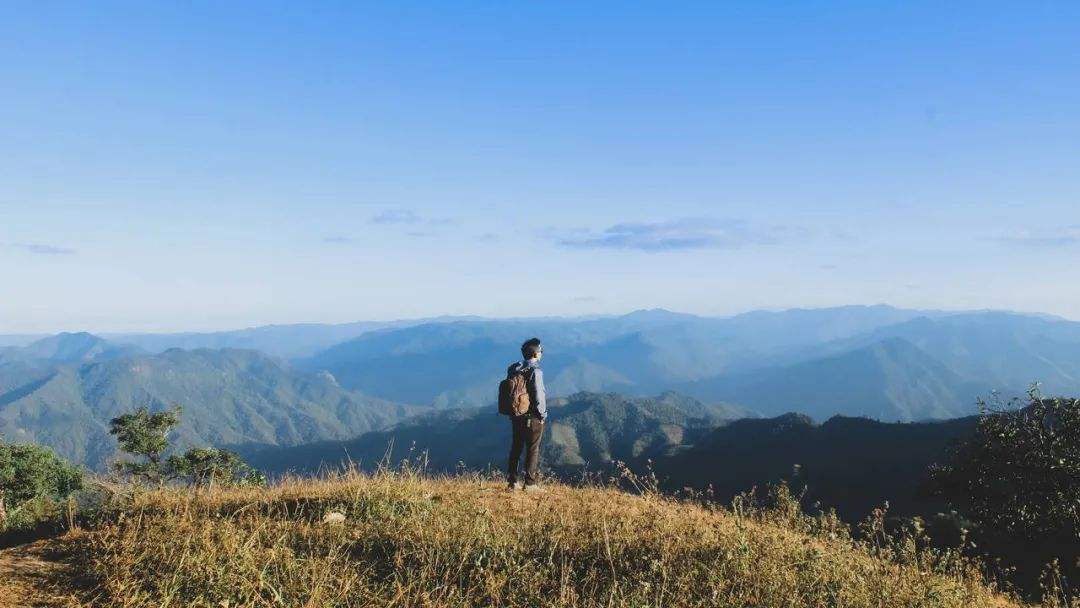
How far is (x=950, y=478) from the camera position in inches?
848

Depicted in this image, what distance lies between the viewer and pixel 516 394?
412 inches

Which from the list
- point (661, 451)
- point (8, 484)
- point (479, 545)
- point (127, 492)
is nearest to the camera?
point (479, 545)

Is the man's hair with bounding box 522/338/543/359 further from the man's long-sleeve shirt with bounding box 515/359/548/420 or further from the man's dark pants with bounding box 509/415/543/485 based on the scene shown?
the man's dark pants with bounding box 509/415/543/485

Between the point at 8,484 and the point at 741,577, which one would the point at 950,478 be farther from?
the point at 8,484

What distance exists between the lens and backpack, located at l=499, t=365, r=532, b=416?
410 inches

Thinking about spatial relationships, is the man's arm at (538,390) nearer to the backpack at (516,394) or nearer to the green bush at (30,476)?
the backpack at (516,394)

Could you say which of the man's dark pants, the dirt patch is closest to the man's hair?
the man's dark pants

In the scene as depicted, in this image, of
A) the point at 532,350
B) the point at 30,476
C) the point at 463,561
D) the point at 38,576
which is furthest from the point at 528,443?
the point at 30,476

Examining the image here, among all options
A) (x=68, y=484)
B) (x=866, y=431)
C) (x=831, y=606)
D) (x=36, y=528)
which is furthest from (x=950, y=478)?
(x=866, y=431)

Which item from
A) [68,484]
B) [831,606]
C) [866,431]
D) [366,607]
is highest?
[366,607]

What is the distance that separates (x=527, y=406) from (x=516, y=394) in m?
0.30

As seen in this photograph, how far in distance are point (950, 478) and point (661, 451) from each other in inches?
7244

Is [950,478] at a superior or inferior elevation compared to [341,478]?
inferior

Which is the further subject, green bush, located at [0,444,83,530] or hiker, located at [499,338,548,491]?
green bush, located at [0,444,83,530]
